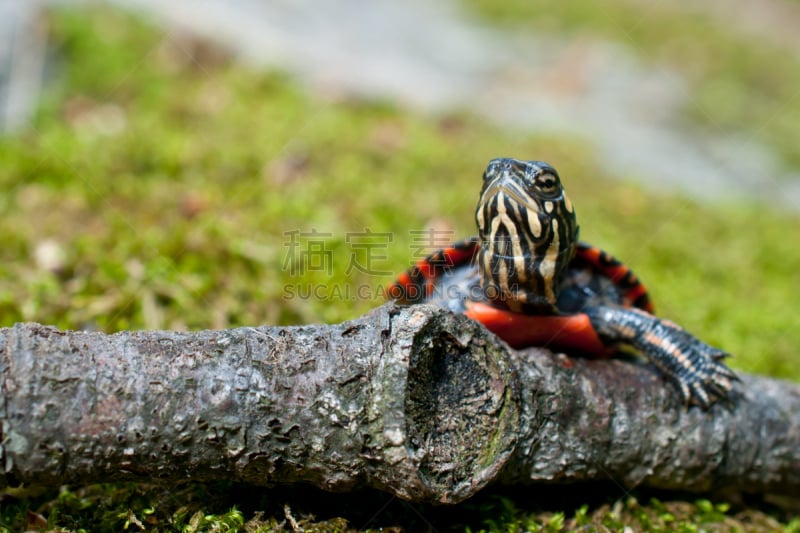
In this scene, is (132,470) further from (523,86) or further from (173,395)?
(523,86)

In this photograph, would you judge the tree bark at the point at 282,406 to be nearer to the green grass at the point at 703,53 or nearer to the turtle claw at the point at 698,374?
the turtle claw at the point at 698,374

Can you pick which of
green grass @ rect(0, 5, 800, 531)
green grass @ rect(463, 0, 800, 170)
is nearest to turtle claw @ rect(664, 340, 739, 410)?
green grass @ rect(0, 5, 800, 531)

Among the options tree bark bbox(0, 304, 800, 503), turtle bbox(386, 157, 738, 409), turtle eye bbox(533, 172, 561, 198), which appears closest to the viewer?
tree bark bbox(0, 304, 800, 503)

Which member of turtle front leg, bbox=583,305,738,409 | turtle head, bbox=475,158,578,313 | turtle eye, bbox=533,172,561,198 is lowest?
turtle front leg, bbox=583,305,738,409

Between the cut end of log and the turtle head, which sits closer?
the cut end of log

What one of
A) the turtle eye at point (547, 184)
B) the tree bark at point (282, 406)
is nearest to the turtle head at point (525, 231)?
the turtle eye at point (547, 184)

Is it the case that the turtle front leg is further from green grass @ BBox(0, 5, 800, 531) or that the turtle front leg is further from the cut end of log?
the cut end of log

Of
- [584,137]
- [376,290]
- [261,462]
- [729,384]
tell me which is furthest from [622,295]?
[584,137]
